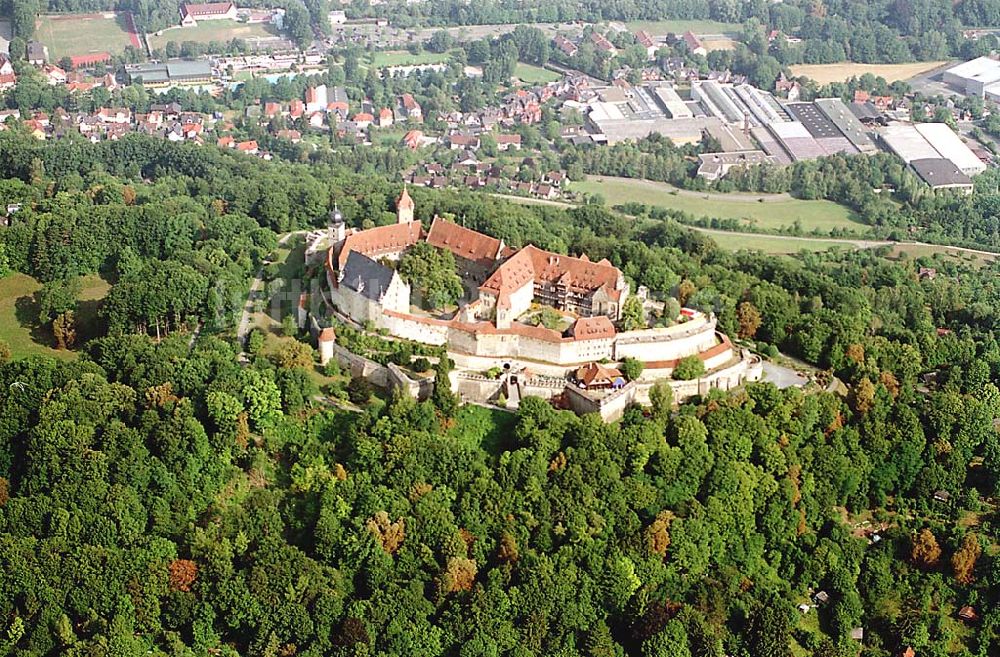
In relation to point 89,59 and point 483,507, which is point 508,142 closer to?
point 89,59

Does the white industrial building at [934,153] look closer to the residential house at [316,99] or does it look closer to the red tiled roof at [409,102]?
the red tiled roof at [409,102]

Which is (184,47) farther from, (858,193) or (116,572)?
(116,572)

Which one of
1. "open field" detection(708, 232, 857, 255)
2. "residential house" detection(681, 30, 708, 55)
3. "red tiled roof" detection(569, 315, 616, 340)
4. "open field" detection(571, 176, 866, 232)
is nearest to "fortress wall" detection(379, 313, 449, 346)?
"red tiled roof" detection(569, 315, 616, 340)

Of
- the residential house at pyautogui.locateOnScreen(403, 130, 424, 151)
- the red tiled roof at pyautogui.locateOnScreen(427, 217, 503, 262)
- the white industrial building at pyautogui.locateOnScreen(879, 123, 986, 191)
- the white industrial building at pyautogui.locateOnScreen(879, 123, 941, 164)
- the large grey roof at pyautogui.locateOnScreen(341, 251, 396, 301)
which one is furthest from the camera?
the residential house at pyautogui.locateOnScreen(403, 130, 424, 151)

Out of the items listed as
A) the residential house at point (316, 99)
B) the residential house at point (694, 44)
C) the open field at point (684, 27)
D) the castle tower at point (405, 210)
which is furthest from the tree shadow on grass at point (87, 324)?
the open field at point (684, 27)

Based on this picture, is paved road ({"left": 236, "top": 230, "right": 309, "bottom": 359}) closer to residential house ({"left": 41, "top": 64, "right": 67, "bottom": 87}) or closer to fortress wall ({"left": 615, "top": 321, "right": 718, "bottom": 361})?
fortress wall ({"left": 615, "top": 321, "right": 718, "bottom": 361})

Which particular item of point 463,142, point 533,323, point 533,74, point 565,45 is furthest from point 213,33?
point 533,323
